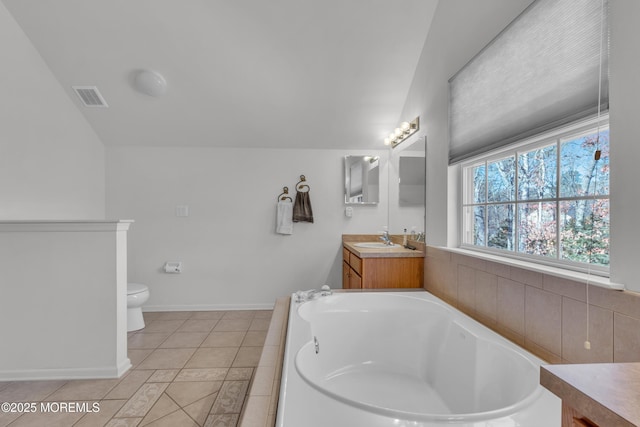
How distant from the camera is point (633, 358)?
3.18 feet

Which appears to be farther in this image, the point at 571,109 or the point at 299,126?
the point at 299,126

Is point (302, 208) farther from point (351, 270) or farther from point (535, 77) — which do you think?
point (535, 77)

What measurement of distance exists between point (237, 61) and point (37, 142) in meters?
1.77

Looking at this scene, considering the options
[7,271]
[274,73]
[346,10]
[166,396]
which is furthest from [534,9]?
[7,271]

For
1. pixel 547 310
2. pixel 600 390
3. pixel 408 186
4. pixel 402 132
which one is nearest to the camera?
pixel 600 390

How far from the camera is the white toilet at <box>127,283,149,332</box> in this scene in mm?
2812

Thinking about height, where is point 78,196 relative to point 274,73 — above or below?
below

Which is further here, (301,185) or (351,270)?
(301,185)

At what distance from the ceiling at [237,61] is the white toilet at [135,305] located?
1.58 m

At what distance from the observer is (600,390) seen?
476 mm

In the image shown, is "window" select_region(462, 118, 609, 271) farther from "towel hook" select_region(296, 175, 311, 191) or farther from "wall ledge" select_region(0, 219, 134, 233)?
"wall ledge" select_region(0, 219, 134, 233)

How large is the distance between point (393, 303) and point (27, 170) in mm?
3004

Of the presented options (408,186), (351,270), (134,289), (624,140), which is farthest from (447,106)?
(134,289)

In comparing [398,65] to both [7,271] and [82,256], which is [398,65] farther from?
[7,271]
